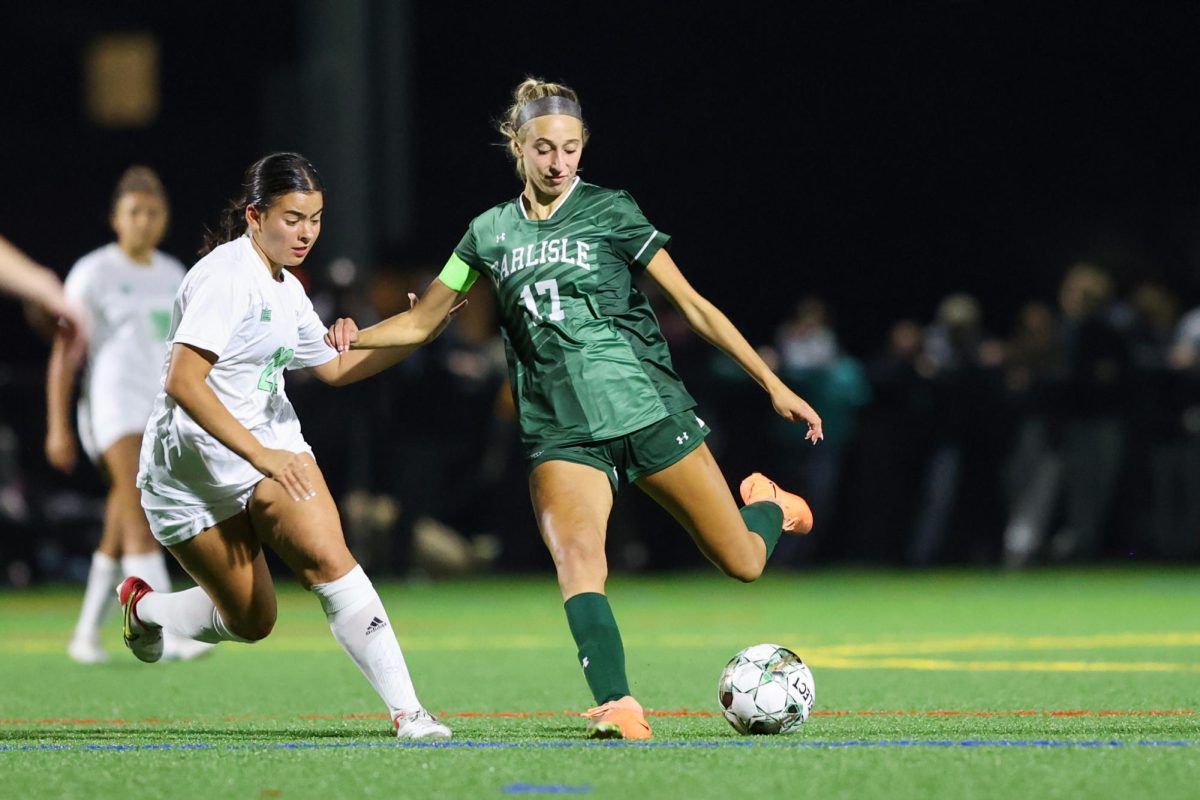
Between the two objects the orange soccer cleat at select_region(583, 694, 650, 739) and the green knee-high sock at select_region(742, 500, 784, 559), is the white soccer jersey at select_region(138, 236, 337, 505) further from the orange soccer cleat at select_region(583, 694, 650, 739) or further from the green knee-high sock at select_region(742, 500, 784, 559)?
the green knee-high sock at select_region(742, 500, 784, 559)

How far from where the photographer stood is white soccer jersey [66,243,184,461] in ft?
32.4

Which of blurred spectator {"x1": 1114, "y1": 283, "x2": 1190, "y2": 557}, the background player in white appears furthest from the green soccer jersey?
blurred spectator {"x1": 1114, "y1": 283, "x2": 1190, "y2": 557}

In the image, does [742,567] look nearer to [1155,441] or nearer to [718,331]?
[718,331]

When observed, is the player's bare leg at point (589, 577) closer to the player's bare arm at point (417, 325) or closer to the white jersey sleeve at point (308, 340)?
the player's bare arm at point (417, 325)

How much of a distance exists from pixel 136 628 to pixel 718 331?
246 cm

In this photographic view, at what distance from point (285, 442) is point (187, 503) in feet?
1.25

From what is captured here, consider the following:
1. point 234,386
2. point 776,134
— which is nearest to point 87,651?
point 234,386

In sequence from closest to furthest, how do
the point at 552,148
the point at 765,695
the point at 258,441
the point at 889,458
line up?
the point at 258,441
the point at 765,695
the point at 552,148
the point at 889,458

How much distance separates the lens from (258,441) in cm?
625

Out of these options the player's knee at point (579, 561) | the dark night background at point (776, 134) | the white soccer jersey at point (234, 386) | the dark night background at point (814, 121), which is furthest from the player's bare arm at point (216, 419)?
the dark night background at point (814, 121)

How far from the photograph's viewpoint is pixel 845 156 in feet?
76.0

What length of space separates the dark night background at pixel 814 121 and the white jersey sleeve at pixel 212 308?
1607 cm

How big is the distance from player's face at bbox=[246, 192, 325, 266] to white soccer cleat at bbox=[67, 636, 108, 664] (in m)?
3.87

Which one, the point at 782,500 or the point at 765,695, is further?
the point at 782,500
